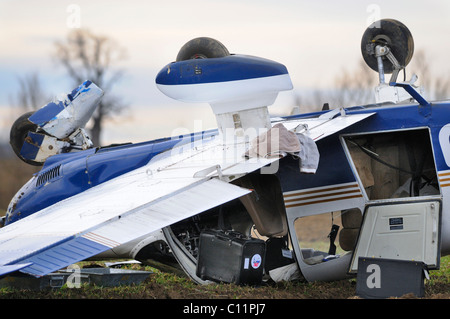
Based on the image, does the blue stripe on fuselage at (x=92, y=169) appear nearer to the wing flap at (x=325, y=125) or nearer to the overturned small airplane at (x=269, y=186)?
the overturned small airplane at (x=269, y=186)

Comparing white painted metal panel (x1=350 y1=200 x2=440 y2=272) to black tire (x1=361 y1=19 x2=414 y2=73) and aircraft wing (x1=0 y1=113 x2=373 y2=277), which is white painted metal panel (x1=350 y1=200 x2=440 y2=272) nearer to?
aircraft wing (x1=0 y1=113 x2=373 y2=277)

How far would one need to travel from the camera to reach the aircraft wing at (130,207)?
6.40 meters

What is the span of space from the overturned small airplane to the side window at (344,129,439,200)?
15 mm

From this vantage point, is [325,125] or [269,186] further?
[269,186]

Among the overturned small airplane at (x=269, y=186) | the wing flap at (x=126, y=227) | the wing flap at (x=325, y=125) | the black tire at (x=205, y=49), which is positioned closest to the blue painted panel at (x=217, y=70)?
the overturned small airplane at (x=269, y=186)

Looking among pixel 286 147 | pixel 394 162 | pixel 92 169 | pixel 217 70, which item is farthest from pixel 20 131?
pixel 394 162

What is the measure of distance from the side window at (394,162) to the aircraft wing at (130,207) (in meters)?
0.50

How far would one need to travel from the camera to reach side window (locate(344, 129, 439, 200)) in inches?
343

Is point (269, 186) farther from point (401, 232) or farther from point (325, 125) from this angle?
point (401, 232)

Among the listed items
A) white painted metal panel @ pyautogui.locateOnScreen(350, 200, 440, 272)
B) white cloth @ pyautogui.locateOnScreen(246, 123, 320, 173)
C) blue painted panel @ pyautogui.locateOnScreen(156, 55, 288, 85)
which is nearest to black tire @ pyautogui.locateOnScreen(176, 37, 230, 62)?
blue painted panel @ pyautogui.locateOnScreen(156, 55, 288, 85)

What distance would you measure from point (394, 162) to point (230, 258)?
94.7 inches

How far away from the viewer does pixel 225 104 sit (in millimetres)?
8508

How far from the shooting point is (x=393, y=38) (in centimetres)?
973
